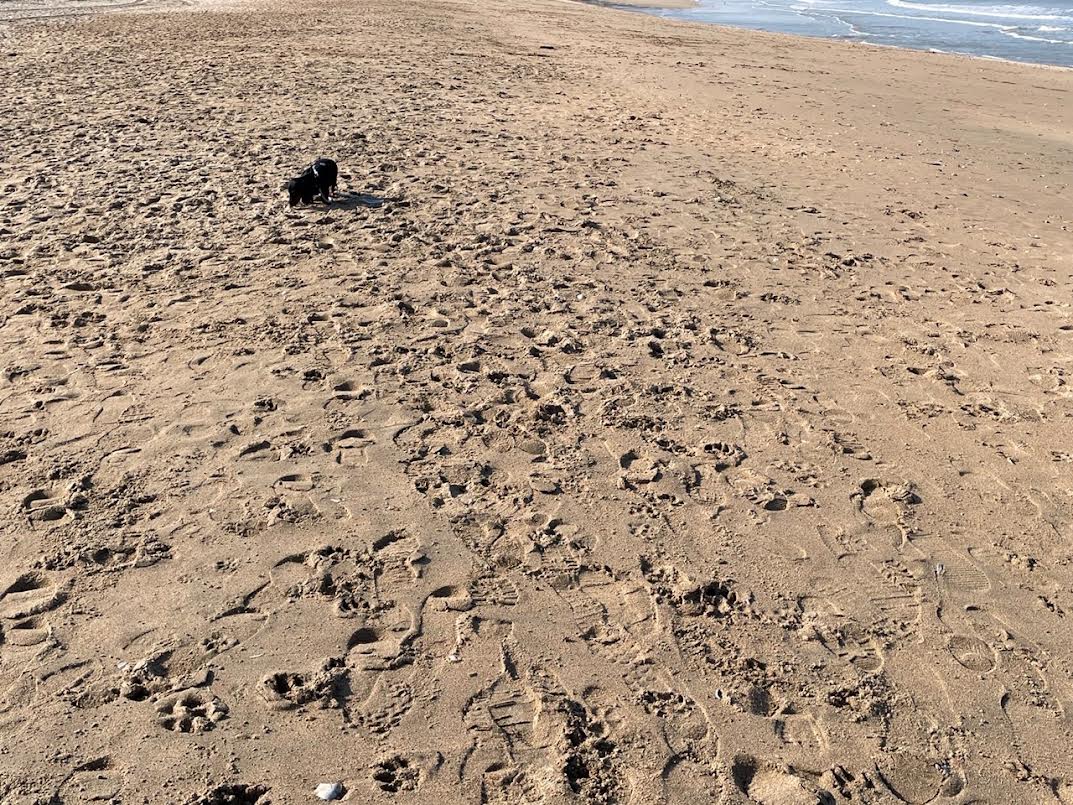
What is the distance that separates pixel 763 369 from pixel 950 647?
2339mm

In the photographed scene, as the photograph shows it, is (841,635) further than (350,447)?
No

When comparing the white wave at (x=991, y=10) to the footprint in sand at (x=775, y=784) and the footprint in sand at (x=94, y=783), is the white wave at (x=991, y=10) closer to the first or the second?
the footprint in sand at (x=775, y=784)

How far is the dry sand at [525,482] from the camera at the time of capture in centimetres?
282

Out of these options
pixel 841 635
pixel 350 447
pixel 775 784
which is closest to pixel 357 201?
pixel 350 447

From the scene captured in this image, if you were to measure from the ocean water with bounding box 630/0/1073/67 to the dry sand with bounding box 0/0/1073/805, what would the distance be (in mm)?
18227

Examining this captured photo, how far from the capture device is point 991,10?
34531 mm

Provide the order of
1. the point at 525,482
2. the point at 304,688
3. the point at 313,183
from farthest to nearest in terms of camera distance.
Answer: the point at 313,183
the point at 525,482
the point at 304,688

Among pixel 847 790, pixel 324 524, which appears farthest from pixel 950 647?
pixel 324 524

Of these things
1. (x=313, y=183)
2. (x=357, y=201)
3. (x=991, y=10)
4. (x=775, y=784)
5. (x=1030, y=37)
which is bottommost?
(x=775, y=784)

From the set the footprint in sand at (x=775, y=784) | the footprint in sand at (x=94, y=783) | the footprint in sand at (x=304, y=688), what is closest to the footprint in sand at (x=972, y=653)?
the footprint in sand at (x=775, y=784)

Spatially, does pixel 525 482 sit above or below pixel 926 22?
below

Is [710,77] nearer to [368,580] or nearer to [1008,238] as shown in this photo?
[1008,238]

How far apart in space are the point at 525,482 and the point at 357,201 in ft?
15.3

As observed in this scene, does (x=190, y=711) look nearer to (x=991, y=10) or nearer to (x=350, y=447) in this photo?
(x=350, y=447)
